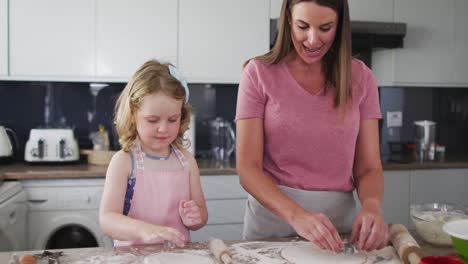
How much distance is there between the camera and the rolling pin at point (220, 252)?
1.02 meters

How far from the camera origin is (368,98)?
4.47 ft

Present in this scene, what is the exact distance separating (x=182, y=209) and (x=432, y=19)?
2.33m

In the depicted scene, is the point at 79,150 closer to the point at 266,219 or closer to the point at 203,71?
the point at 203,71

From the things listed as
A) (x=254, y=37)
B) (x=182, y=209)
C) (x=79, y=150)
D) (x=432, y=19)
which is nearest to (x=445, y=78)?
(x=432, y=19)

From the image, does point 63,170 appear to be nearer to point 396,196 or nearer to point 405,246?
point 396,196

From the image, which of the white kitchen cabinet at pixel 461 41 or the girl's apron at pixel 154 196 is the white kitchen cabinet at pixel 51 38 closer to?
the girl's apron at pixel 154 196

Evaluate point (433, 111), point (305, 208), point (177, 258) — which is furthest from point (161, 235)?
point (433, 111)

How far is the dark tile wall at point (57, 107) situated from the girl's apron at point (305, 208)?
1719 mm

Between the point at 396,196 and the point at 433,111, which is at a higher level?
the point at 433,111

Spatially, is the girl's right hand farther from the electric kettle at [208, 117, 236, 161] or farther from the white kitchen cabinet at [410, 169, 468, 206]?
the white kitchen cabinet at [410, 169, 468, 206]

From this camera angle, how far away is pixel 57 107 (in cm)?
295

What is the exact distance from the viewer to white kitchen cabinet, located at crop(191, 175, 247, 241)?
260 cm

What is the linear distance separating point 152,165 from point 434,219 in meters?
0.68

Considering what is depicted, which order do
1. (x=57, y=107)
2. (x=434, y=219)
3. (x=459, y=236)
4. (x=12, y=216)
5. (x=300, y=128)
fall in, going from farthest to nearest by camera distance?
1. (x=57, y=107)
2. (x=12, y=216)
3. (x=300, y=128)
4. (x=434, y=219)
5. (x=459, y=236)
